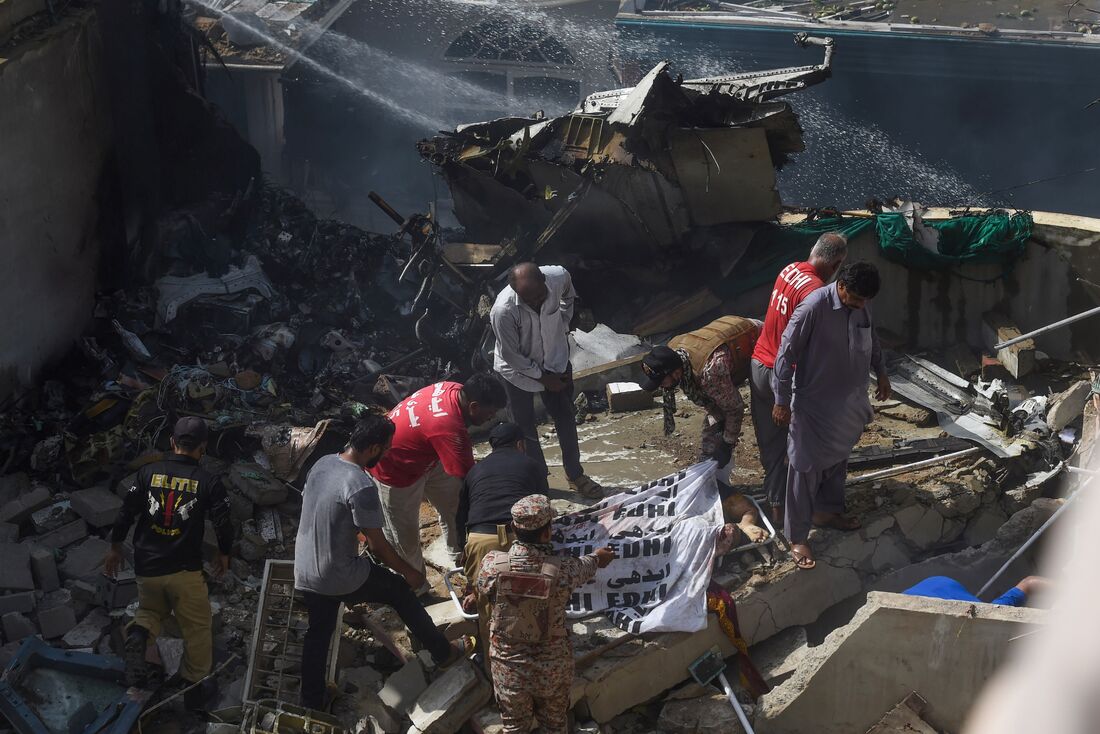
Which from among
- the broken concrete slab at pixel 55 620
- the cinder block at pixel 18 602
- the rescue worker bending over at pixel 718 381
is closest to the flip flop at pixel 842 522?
the rescue worker bending over at pixel 718 381

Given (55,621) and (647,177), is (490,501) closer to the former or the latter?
(55,621)

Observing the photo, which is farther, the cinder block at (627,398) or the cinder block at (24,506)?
the cinder block at (627,398)

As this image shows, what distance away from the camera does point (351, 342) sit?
10.4 metres

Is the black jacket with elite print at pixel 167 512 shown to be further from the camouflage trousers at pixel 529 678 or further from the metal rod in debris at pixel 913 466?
the metal rod in debris at pixel 913 466

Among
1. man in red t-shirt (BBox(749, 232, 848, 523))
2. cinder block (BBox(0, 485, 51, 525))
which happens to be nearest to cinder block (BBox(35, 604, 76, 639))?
cinder block (BBox(0, 485, 51, 525))

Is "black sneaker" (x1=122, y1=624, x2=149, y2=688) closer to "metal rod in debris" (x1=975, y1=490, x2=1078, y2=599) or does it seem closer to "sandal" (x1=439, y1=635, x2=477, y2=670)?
"sandal" (x1=439, y1=635, x2=477, y2=670)

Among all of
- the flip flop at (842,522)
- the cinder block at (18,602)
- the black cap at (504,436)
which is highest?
the black cap at (504,436)

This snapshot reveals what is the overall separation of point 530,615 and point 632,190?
605 cm

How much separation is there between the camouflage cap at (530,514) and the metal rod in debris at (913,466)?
2.89 meters

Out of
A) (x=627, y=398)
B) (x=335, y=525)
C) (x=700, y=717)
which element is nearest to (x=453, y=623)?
(x=335, y=525)

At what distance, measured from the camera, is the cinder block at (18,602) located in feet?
19.1

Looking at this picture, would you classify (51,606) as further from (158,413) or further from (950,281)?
(950,281)

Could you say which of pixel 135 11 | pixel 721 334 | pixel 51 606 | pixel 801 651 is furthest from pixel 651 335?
pixel 135 11

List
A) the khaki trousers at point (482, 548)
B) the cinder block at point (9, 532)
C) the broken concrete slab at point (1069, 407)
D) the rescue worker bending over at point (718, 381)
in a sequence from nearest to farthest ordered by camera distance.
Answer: the khaki trousers at point (482, 548) < the rescue worker bending over at point (718, 381) < the cinder block at point (9, 532) < the broken concrete slab at point (1069, 407)
